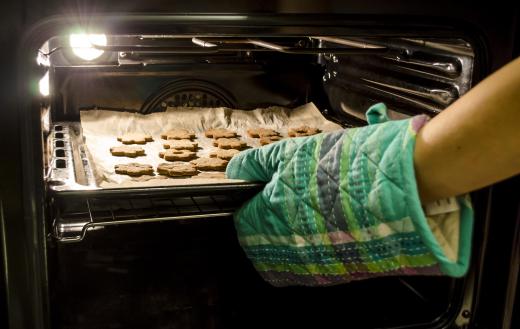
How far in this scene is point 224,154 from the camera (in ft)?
5.82

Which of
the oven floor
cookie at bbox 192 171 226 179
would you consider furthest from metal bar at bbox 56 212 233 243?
cookie at bbox 192 171 226 179

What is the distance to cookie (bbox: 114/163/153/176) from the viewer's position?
5.24 ft

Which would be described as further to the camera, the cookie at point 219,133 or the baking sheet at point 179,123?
the cookie at point 219,133

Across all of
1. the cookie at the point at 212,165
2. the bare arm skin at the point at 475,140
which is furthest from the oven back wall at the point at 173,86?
the bare arm skin at the point at 475,140

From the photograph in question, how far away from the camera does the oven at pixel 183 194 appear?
0.99m

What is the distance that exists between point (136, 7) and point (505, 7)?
705mm

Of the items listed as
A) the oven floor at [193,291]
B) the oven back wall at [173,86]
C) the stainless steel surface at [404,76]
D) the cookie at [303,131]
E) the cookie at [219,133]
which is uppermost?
the stainless steel surface at [404,76]

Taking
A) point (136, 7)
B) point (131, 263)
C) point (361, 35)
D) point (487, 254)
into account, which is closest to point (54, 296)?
point (131, 263)

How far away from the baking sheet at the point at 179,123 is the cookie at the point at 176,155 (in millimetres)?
30

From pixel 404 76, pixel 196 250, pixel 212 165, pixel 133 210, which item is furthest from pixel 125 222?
pixel 404 76

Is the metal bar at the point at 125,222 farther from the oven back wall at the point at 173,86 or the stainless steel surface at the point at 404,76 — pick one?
the oven back wall at the point at 173,86

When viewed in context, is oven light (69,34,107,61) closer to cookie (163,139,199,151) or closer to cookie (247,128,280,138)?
cookie (163,139,199,151)

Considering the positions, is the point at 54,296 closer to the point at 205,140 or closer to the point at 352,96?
the point at 205,140

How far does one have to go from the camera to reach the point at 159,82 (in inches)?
77.2
